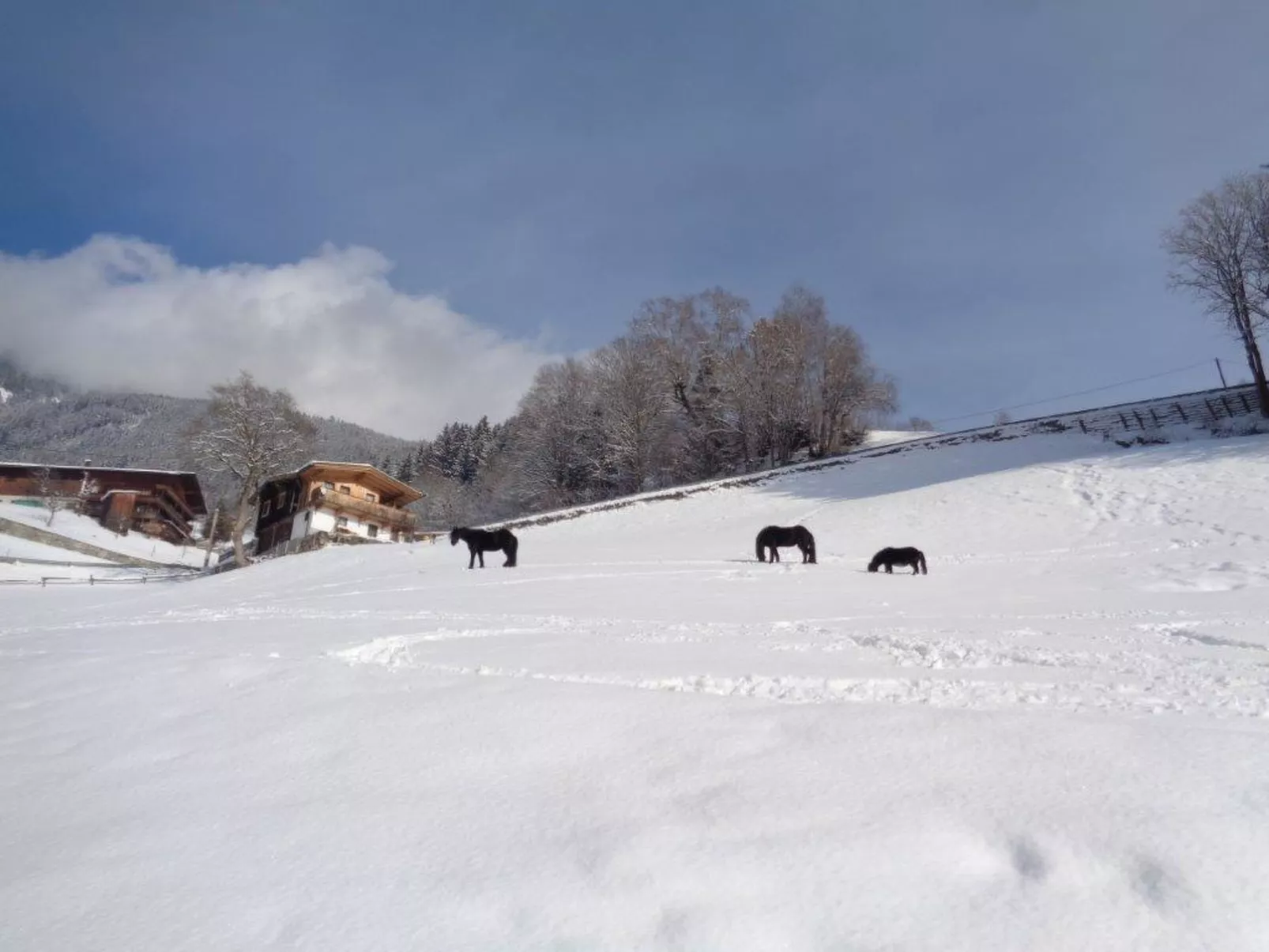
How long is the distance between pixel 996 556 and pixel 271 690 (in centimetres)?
1855

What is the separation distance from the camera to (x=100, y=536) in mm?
53656

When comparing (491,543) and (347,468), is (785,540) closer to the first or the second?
(491,543)

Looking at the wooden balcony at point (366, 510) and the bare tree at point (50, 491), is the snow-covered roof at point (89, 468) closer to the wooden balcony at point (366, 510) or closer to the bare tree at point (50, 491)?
the bare tree at point (50, 491)

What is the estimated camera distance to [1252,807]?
112 inches

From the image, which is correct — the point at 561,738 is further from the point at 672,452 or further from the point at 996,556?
the point at 672,452

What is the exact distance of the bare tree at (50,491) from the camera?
55062mm

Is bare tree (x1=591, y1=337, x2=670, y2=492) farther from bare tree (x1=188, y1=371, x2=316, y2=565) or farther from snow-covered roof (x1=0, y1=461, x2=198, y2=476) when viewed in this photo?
snow-covered roof (x1=0, y1=461, x2=198, y2=476)

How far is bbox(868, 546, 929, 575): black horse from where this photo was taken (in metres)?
17.3

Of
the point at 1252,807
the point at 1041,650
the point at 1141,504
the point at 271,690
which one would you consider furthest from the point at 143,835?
the point at 1141,504

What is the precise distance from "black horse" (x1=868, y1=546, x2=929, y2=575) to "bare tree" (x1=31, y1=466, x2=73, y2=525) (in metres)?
61.3

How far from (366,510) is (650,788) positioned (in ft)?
161

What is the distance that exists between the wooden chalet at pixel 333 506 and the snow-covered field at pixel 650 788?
39082 millimetres

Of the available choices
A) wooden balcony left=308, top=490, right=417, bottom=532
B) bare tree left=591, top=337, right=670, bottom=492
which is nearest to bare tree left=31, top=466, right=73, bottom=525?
wooden balcony left=308, top=490, right=417, bottom=532

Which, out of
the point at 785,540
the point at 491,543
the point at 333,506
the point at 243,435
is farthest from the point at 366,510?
the point at 785,540
